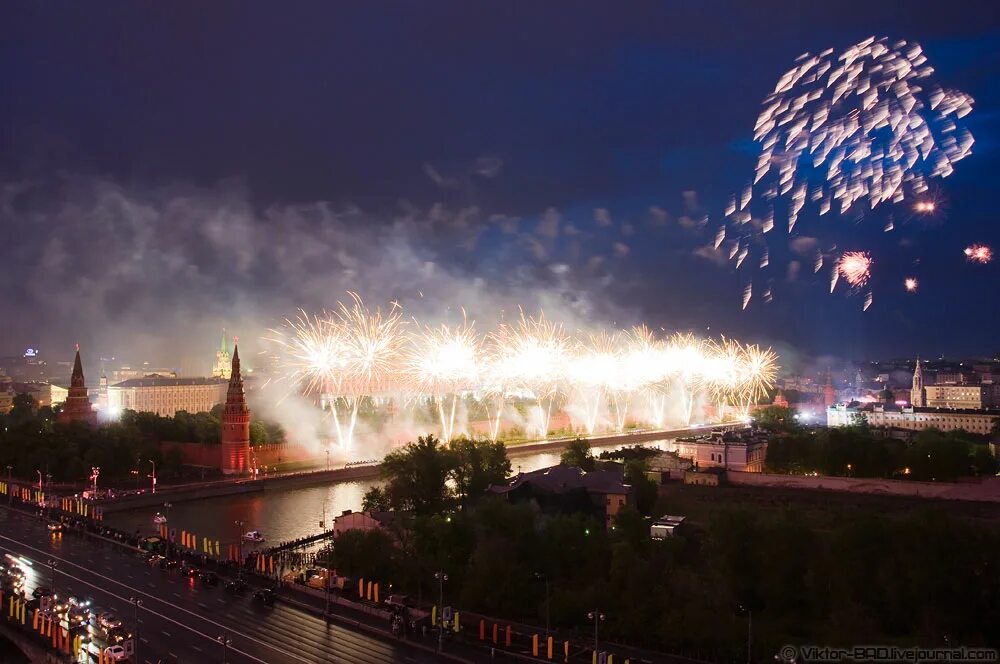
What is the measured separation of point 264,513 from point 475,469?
9.29m

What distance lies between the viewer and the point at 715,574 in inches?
776

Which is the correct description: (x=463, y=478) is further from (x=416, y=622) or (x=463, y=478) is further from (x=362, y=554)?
(x=416, y=622)

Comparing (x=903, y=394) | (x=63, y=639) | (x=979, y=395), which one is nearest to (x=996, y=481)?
(x=63, y=639)


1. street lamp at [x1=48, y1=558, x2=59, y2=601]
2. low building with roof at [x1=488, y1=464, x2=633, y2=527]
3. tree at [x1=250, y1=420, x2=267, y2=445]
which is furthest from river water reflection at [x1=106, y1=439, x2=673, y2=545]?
low building with roof at [x1=488, y1=464, x2=633, y2=527]

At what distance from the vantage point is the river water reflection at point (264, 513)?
99.7 feet

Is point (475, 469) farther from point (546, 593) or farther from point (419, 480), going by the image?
point (546, 593)

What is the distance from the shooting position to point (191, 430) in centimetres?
4875

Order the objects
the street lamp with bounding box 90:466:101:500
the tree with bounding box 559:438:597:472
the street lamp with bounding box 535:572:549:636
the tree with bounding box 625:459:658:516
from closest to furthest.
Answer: the street lamp with bounding box 535:572:549:636
the tree with bounding box 625:459:658:516
the street lamp with bounding box 90:466:101:500
the tree with bounding box 559:438:597:472

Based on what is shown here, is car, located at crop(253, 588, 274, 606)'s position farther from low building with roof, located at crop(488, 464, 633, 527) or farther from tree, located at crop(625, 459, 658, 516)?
tree, located at crop(625, 459, 658, 516)

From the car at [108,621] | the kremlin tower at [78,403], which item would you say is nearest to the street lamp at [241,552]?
the car at [108,621]

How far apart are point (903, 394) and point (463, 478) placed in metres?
71.9

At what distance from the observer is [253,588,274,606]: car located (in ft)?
64.5

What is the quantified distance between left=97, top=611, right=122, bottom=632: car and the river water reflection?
1004 cm

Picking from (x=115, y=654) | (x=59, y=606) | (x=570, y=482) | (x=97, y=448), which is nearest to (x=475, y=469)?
(x=570, y=482)
